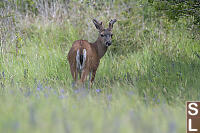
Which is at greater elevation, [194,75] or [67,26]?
[67,26]

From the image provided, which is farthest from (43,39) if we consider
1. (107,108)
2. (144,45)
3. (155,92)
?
(107,108)

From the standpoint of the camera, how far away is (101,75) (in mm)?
6488

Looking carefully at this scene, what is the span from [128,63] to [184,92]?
7.40 ft

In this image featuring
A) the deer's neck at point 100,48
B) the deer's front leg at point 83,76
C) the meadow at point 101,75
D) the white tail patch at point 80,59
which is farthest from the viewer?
the deer's neck at point 100,48

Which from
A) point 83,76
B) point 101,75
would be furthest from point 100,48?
point 83,76

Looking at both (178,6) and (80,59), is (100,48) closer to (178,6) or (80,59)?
(80,59)

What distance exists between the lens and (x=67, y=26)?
9062mm

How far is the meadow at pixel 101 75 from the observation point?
268cm

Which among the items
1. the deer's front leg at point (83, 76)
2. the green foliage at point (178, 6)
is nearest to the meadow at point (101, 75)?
the deer's front leg at point (83, 76)

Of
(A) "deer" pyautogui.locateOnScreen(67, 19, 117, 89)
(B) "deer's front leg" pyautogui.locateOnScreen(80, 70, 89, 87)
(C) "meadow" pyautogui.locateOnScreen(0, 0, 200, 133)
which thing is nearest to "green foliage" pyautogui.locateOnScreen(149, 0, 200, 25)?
(C) "meadow" pyautogui.locateOnScreen(0, 0, 200, 133)

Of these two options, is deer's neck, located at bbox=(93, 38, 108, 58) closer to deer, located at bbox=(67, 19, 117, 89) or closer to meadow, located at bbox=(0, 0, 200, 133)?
meadow, located at bbox=(0, 0, 200, 133)

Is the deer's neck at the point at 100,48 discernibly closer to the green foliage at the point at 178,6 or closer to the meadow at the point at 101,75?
the meadow at the point at 101,75

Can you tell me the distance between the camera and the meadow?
2.68 m

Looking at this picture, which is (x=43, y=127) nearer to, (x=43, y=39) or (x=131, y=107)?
(x=131, y=107)
